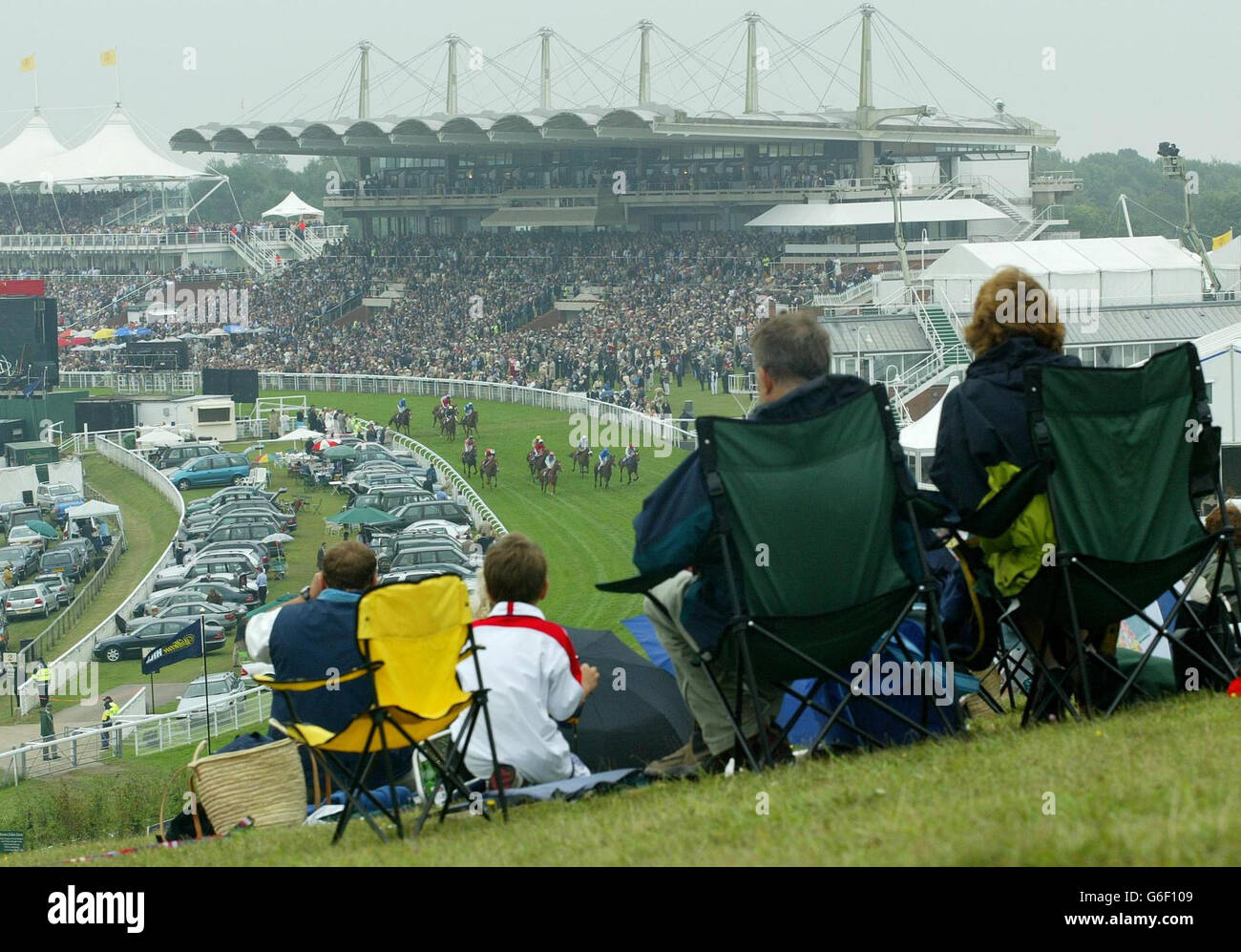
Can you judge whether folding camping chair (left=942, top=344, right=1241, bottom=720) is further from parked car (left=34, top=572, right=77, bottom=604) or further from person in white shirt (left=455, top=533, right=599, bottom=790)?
parked car (left=34, top=572, right=77, bottom=604)

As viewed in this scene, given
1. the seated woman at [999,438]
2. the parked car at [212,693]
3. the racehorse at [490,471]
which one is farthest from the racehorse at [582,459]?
the seated woman at [999,438]

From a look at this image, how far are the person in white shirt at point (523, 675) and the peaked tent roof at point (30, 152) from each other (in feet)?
246

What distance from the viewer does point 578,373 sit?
136 feet

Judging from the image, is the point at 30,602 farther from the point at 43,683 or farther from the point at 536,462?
the point at 536,462

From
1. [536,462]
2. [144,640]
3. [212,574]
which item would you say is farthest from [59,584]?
[536,462]

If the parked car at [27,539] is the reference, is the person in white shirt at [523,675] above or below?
above

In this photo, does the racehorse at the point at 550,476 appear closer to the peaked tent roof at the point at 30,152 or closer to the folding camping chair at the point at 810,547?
the folding camping chair at the point at 810,547

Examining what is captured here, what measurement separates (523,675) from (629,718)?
3.37 feet

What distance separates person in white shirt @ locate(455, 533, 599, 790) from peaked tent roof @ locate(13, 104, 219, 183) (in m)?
72.0

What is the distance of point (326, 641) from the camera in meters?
5.33

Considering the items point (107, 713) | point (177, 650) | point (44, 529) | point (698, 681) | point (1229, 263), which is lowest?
point (107, 713)

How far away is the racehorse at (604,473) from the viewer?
2950cm
